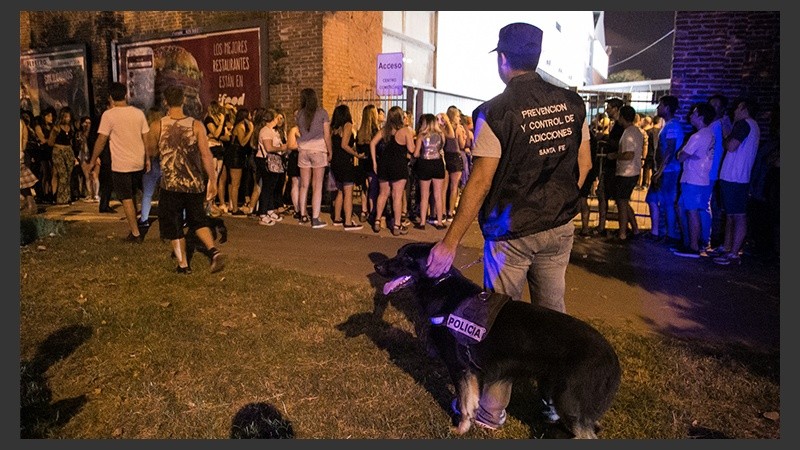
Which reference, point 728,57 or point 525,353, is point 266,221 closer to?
point 525,353

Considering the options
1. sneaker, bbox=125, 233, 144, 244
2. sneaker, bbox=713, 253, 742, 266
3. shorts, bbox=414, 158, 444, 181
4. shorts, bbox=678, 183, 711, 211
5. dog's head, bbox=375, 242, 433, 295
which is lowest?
sneaker, bbox=713, 253, 742, 266

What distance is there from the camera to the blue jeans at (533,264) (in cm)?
314

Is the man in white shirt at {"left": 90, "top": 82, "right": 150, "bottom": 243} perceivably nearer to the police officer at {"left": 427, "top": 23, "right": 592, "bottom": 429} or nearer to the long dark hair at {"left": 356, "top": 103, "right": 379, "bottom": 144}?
the long dark hair at {"left": 356, "top": 103, "right": 379, "bottom": 144}

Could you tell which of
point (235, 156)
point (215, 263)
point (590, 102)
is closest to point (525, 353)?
point (215, 263)

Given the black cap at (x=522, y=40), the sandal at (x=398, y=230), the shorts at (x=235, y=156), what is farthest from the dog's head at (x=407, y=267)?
the shorts at (x=235, y=156)

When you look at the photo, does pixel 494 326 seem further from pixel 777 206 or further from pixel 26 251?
pixel 26 251

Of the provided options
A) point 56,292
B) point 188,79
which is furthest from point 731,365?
point 188,79

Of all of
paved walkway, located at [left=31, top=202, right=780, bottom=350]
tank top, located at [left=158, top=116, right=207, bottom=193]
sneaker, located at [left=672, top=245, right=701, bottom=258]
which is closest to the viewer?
paved walkway, located at [left=31, top=202, right=780, bottom=350]

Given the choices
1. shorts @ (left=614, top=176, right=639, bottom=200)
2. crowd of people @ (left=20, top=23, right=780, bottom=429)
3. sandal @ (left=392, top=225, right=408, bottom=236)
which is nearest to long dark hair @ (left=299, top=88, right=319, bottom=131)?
crowd of people @ (left=20, top=23, right=780, bottom=429)

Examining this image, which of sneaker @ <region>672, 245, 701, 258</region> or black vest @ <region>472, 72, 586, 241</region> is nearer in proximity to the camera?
black vest @ <region>472, 72, 586, 241</region>

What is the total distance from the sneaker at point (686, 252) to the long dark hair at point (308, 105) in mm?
5543

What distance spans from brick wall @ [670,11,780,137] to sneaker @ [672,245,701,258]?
2.12m

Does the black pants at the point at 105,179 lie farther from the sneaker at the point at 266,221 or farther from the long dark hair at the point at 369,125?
the long dark hair at the point at 369,125

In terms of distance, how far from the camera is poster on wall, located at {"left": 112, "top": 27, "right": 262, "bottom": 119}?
44.4 feet
